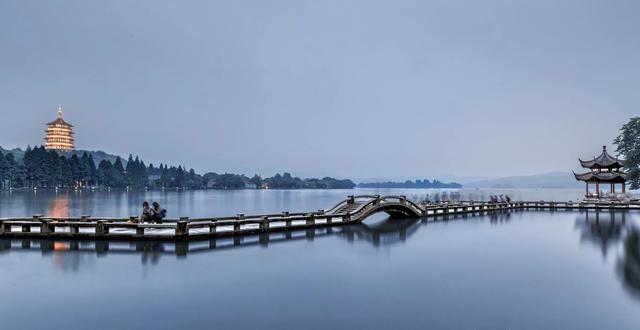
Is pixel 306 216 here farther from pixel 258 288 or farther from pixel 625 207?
pixel 625 207

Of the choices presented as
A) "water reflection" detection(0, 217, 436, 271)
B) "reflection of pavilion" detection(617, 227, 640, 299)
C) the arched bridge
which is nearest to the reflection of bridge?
"water reflection" detection(0, 217, 436, 271)

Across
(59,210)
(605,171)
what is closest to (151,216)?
(59,210)

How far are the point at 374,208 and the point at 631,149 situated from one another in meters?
35.7

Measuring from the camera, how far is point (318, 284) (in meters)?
11.5

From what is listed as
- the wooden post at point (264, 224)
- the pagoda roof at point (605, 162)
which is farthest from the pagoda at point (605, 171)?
the wooden post at point (264, 224)

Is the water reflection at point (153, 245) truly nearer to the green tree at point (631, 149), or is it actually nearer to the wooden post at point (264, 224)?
the wooden post at point (264, 224)

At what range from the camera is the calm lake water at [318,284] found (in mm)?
8406

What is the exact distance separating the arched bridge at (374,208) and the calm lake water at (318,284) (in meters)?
8.58

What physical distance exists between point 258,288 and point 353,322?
3.58 metres

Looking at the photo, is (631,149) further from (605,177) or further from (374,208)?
(374,208)

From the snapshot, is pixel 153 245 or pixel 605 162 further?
pixel 605 162

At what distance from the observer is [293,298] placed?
997cm

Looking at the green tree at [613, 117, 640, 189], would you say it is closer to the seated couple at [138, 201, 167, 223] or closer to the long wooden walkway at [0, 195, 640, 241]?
the long wooden walkway at [0, 195, 640, 241]

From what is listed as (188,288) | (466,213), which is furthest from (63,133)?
(188,288)
